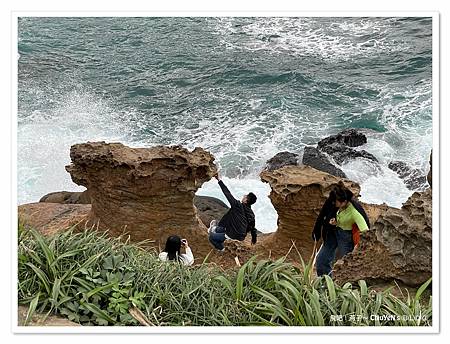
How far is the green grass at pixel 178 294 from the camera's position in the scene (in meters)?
4.47

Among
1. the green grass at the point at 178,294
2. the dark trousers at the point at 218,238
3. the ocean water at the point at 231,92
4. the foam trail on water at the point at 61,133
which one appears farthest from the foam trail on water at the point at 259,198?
the green grass at the point at 178,294

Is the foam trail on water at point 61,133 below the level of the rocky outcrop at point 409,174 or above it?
above

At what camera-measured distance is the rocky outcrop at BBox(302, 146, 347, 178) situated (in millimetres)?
7336

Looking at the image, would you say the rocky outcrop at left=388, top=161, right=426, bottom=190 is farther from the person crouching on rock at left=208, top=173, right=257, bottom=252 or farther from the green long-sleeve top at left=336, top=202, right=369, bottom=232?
the person crouching on rock at left=208, top=173, right=257, bottom=252

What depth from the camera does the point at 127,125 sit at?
22.7 feet

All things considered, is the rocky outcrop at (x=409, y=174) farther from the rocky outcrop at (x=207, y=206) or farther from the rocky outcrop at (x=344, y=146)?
the rocky outcrop at (x=207, y=206)

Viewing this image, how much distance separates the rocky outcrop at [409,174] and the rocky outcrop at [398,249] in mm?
1057

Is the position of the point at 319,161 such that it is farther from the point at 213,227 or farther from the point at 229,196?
the point at 213,227

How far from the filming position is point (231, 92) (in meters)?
6.97

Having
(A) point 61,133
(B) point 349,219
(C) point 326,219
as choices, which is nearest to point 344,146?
(C) point 326,219

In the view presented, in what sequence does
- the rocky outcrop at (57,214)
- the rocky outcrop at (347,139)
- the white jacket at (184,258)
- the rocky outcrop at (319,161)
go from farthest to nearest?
the rocky outcrop at (319,161) < the rocky outcrop at (347,139) < the rocky outcrop at (57,214) < the white jacket at (184,258)

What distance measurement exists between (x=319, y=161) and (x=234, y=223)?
1334 millimetres
